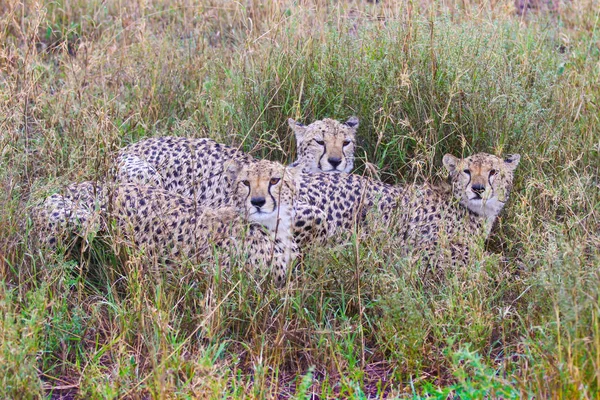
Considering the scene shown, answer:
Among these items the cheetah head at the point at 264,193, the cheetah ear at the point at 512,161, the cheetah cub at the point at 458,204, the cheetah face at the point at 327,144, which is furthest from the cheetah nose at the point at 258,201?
the cheetah ear at the point at 512,161

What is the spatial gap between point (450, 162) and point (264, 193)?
2.96 feet

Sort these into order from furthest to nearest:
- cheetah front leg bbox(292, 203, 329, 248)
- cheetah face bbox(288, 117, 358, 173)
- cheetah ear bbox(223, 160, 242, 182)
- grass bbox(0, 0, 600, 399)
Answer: cheetah face bbox(288, 117, 358, 173), cheetah front leg bbox(292, 203, 329, 248), cheetah ear bbox(223, 160, 242, 182), grass bbox(0, 0, 600, 399)

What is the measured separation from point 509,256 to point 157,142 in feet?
6.05

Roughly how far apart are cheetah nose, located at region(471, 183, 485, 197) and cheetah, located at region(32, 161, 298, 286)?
0.79 m

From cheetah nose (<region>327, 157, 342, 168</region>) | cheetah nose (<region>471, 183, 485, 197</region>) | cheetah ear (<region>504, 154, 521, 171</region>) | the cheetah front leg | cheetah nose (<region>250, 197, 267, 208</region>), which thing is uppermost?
cheetah nose (<region>250, 197, 267, 208</region>)

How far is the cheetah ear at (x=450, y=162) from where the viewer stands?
4.11m

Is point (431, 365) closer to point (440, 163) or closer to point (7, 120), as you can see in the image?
point (440, 163)

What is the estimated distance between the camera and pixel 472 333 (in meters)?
3.24

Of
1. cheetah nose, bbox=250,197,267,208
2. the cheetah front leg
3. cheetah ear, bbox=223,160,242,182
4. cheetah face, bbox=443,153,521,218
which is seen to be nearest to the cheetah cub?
cheetah face, bbox=443,153,521,218

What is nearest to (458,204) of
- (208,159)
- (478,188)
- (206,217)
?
(478,188)

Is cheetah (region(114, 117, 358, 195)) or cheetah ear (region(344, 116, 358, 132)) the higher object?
cheetah ear (region(344, 116, 358, 132))

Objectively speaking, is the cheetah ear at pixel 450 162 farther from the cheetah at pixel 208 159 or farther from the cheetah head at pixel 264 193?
the cheetah head at pixel 264 193

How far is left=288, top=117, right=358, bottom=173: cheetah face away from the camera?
14.7 ft

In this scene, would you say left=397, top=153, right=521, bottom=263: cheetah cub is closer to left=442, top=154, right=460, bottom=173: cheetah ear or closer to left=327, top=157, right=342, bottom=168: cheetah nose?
left=442, top=154, right=460, bottom=173: cheetah ear
